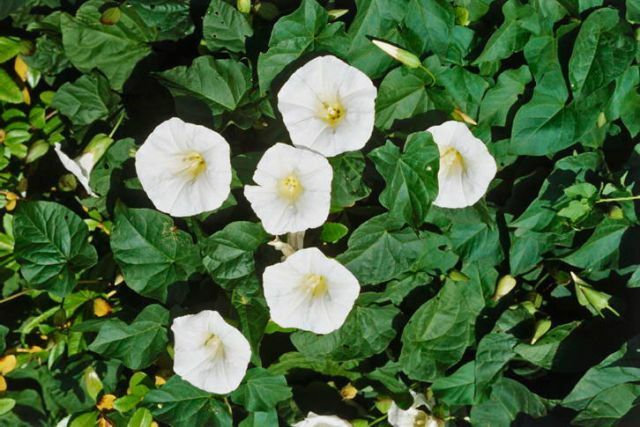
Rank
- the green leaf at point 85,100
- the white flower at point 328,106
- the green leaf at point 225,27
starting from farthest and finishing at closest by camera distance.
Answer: the green leaf at point 85,100 < the green leaf at point 225,27 < the white flower at point 328,106

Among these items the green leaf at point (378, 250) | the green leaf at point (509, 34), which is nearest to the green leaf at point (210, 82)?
the green leaf at point (378, 250)

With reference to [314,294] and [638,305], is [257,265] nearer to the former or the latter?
[314,294]

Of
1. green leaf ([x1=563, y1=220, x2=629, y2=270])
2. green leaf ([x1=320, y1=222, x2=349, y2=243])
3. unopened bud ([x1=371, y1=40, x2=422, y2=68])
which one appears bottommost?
green leaf ([x1=320, y1=222, x2=349, y2=243])

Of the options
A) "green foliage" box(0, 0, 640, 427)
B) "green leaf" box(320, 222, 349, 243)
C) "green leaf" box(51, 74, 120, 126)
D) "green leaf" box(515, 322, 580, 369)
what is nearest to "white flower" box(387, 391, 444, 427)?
"green foliage" box(0, 0, 640, 427)

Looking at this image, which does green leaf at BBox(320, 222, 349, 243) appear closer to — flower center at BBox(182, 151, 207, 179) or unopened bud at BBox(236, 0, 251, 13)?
flower center at BBox(182, 151, 207, 179)

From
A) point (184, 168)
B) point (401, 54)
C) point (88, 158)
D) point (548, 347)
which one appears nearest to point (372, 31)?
point (401, 54)

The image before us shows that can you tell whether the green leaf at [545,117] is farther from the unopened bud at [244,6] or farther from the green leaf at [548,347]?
the unopened bud at [244,6]

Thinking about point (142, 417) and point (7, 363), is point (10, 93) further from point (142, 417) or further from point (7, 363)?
point (142, 417)
